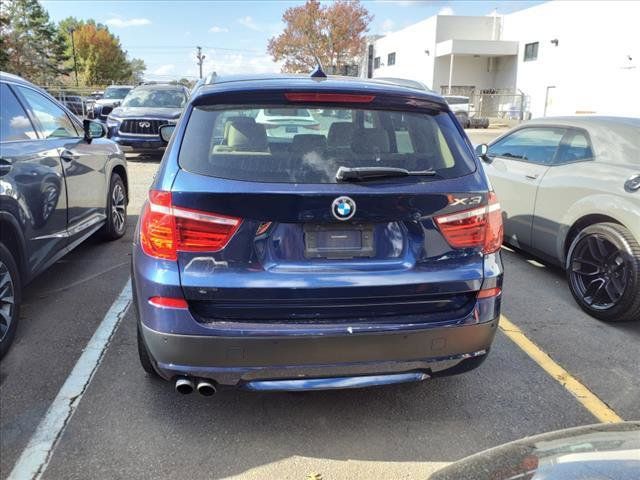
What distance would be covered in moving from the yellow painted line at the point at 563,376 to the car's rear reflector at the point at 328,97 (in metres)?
2.16

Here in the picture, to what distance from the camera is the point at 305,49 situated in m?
61.2

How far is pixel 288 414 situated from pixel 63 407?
4.12 feet

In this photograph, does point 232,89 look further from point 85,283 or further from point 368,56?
point 368,56

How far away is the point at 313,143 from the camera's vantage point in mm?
2830

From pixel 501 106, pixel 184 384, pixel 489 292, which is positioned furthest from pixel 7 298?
pixel 501 106

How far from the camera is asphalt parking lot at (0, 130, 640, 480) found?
2732 millimetres

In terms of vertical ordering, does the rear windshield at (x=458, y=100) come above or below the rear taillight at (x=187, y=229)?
above

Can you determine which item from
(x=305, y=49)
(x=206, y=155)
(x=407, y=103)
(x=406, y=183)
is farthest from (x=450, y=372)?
(x=305, y=49)

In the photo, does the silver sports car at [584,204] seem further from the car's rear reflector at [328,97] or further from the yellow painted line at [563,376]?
the car's rear reflector at [328,97]

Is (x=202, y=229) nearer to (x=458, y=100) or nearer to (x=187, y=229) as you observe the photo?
(x=187, y=229)

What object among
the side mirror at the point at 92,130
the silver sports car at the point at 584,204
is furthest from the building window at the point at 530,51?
the side mirror at the point at 92,130

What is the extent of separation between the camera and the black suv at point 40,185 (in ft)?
12.4

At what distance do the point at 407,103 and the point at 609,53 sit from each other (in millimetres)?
29643

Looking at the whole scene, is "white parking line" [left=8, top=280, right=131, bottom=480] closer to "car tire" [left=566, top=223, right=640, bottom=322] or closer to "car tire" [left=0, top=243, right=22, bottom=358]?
"car tire" [left=0, top=243, right=22, bottom=358]
